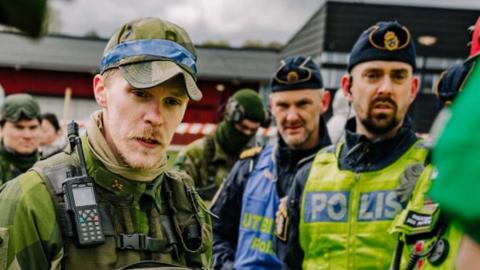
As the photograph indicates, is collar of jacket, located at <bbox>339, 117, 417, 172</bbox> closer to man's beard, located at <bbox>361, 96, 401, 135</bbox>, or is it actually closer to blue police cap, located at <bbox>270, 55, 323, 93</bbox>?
man's beard, located at <bbox>361, 96, 401, 135</bbox>

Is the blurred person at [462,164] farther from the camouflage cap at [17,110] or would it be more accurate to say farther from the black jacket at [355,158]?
the camouflage cap at [17,110]

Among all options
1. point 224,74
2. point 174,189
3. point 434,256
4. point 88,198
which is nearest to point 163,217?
point 174,189

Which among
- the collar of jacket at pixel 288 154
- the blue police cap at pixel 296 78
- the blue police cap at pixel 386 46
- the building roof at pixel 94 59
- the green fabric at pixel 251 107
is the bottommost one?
the collar of jacket at pixel 288 154

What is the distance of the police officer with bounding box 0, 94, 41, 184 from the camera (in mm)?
5547

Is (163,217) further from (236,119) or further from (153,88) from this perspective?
(236,119)

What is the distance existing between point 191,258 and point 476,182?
1.77 meters

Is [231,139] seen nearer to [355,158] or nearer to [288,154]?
[288,154]

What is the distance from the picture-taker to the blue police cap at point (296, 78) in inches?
162

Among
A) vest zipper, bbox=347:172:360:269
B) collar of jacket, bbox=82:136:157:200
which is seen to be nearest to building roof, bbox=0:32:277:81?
vest zipper, bbox=347:172:360:269

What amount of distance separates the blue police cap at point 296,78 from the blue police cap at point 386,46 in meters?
0.89

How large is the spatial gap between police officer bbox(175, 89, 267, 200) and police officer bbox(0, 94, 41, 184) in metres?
1.22

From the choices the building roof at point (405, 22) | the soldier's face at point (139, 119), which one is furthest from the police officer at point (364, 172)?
the building roof at point (405, 22)

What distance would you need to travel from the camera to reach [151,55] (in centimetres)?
223

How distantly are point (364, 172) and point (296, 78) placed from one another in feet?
4.07
